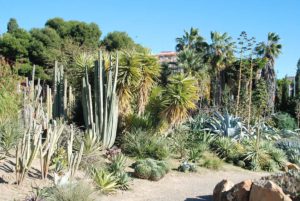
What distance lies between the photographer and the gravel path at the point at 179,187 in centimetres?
926

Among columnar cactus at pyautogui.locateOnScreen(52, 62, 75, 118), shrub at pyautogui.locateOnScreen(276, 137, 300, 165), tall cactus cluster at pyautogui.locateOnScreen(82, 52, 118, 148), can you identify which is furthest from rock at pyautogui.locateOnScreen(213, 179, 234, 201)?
shrub at pyautogui.locateOnScreen(276, 137, 300, 165)

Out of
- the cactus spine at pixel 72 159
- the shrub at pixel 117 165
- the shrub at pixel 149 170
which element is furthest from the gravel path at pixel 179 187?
the cactus spine at pixel 72 159

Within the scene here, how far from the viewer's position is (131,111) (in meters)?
15.1

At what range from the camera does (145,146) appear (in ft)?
42.1

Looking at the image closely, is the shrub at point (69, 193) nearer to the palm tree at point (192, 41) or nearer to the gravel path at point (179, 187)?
the gravel path at point (179, 187)

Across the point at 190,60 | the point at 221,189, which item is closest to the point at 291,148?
the point at 221,189

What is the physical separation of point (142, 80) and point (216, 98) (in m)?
21.3

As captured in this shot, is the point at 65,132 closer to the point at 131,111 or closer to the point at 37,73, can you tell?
the point at 131,111

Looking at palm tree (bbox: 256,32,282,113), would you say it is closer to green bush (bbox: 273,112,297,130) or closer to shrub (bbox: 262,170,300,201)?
green bush (bbox: 273,112,297,130)

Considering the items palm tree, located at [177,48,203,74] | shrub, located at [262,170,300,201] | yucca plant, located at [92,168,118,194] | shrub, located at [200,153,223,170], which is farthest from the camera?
palm tree, located at [177,48,203,74]

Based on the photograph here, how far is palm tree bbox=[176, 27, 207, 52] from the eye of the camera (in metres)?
39.4

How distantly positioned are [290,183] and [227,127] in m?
8.97

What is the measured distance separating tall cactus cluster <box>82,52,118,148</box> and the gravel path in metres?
2.46

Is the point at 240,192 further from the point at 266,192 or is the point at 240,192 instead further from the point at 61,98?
the point at 61,98
